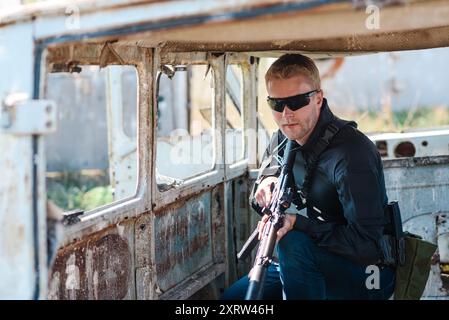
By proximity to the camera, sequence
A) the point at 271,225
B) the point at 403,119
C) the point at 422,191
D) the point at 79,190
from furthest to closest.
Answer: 1. the point at 403,119
2. the point at 79,190
3. the point at 422,191
4. the point at 271,225

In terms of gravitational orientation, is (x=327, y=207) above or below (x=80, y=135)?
above

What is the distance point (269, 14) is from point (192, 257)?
95.4 inches

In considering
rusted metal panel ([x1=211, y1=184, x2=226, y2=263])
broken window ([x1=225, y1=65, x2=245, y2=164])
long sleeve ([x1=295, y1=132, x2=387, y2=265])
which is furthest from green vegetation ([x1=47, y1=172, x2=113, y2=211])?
long sleeve ([x1=295, y1=132, x2=387, y2=265])

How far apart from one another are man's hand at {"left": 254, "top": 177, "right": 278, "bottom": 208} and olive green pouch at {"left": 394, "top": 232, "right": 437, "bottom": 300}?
729 mm

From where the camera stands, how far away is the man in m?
3.45

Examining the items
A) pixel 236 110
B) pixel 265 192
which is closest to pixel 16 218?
pixel 265 192

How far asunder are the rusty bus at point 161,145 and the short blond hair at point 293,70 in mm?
144

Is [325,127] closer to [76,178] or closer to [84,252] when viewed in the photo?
[84,252]

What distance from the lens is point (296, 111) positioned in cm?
362

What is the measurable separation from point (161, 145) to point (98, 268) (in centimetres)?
333

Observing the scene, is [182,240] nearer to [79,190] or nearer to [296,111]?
[296,111]

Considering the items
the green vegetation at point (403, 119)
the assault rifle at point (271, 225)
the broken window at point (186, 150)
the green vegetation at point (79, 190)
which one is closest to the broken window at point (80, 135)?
the green vegetation at point (79, 190)

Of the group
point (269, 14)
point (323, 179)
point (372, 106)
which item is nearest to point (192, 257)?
point (323, 179)

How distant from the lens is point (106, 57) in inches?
124
